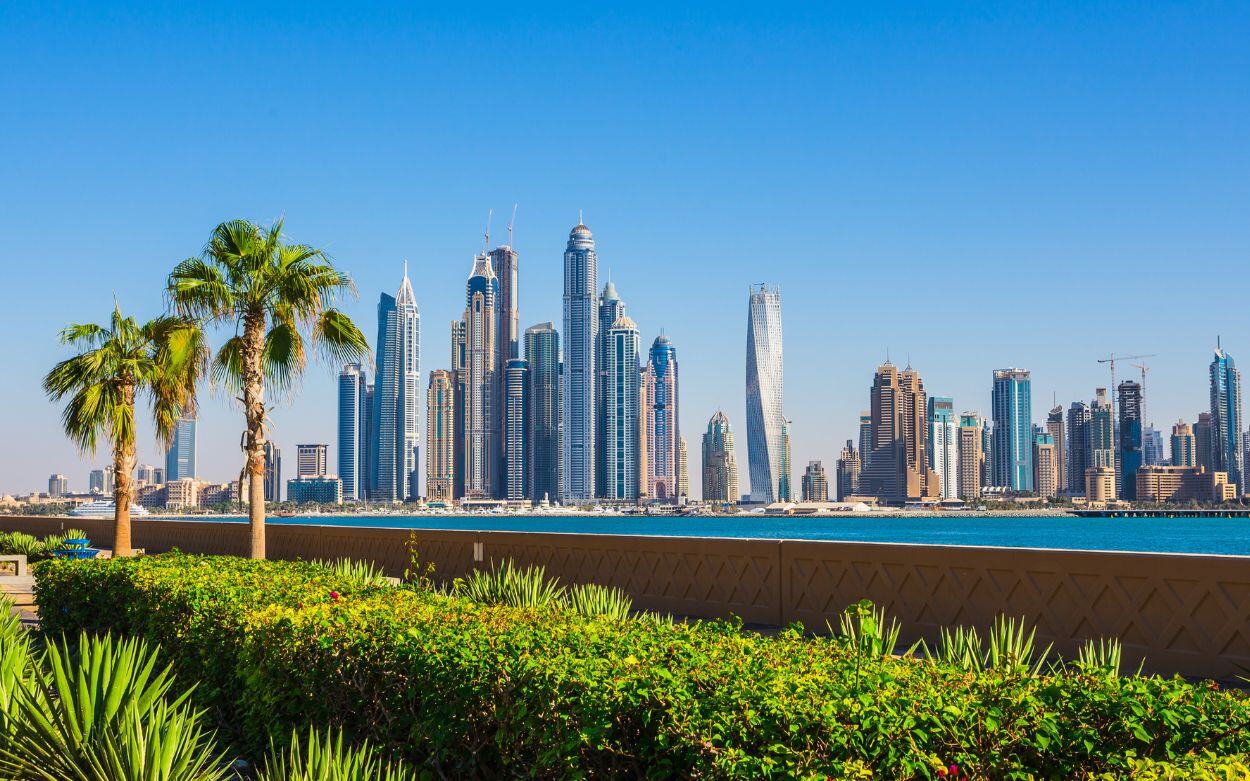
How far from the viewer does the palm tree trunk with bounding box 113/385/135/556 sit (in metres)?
28.2

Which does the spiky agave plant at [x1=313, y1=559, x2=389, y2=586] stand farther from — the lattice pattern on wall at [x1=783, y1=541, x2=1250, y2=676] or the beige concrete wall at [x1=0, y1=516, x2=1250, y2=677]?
the lattice pattern on wall at [x1=783, y1=541, x2=1250, y2=676]

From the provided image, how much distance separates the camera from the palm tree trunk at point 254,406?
20.9m

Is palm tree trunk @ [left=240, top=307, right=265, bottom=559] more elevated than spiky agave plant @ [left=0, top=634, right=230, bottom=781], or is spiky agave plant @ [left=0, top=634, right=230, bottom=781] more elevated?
palm tree trunk @ [left=240, top=307, right=265, bottom=559]

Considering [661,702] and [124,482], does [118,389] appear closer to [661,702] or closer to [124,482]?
[124,482]

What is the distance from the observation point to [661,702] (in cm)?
457

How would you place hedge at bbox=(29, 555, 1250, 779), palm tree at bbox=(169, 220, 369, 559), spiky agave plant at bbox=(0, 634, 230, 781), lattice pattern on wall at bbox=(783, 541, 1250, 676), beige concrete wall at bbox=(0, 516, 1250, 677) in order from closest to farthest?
1. hedge at bbox=(29, 555, 1250, 779)
2. spiky agave plant at bbox=(0, 634, 230, 781)
3. lattice pattern on wall at bbox=(783, 541, 1250, 676)
4. beige concrete wall at bbox=(0, 516, 1250, 677)
5. palm tree at bbox=(169, 220, 369, 559)

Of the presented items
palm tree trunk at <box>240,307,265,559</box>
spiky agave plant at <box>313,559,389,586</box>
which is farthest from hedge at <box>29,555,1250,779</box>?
palm tree trunk at <box>240,307,265,559</box>

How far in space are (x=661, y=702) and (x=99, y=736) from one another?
9.15ft

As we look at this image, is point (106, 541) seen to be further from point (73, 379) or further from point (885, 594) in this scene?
point (885, 594)

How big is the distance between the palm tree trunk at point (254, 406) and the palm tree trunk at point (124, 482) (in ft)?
28.3

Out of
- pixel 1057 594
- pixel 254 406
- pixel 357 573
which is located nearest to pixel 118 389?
pixel 254 406

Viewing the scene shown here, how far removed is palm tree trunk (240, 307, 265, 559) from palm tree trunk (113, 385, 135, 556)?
8614mm

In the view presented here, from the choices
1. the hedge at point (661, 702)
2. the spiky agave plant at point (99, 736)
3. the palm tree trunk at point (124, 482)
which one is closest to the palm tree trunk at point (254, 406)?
the palm tree trunk at point (124, 482)

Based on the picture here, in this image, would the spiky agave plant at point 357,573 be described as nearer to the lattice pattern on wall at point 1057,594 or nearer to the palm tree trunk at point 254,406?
the palm tree trunk at point 254,406
